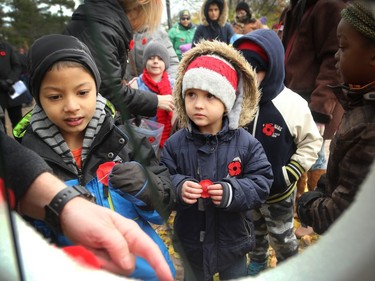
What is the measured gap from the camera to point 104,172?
2.86 feet

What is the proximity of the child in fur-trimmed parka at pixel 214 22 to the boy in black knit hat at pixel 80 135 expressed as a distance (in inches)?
81.2

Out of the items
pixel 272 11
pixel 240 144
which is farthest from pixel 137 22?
pixel 272 11

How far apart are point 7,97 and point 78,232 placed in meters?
2.41

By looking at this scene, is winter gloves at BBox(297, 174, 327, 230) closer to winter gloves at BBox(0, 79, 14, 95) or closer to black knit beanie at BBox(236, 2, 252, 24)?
winter gloves at BBox(0, 79, 14, 95)

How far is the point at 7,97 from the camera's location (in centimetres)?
263

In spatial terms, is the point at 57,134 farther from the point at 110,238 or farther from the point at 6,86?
the point at 6,86

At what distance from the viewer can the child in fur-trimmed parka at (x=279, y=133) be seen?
5.27 feet

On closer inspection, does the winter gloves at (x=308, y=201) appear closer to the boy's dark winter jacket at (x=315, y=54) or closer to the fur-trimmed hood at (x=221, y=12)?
the boy's dark winter jacket at (x=315, y=54)

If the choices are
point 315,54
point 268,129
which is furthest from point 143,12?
point 315,54

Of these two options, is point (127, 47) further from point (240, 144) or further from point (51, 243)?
point (51, 243)

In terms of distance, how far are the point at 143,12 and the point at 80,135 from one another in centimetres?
58

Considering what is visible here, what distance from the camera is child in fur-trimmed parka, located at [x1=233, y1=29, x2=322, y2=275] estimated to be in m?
1.61

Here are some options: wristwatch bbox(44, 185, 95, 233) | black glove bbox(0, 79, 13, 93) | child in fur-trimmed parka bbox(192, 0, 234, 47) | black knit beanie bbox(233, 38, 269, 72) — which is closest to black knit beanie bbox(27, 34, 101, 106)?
wristwatch bbox(44, 185, 95, 233)

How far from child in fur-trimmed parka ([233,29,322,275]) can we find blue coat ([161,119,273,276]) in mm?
236
